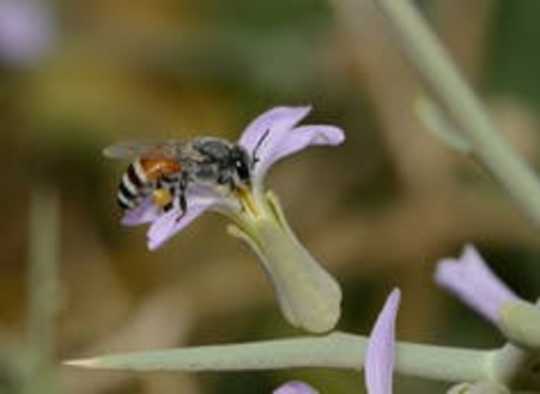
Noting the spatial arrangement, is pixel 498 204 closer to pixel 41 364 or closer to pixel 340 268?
pixel 340 268

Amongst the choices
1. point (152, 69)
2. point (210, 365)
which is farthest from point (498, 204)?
point (210, 365)

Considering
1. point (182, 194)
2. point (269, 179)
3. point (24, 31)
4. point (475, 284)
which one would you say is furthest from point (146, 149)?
point (24, 31)

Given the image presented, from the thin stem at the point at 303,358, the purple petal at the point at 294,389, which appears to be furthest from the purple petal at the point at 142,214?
the purple petal at the point at 294,389

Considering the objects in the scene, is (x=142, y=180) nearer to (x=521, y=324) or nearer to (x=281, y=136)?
(x=281, y=136)

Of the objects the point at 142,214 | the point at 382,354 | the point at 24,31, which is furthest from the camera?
the point at 24,31

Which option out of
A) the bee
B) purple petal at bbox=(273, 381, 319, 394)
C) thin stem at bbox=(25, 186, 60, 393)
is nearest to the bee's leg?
the bee

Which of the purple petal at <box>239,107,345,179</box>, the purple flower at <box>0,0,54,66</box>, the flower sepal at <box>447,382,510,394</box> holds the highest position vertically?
the purple flower at <box>0,0,54,66</box>

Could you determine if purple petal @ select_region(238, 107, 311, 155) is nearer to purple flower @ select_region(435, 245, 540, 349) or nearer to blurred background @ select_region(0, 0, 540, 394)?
purple flower @ select_region(435, 245, 540, 349)
